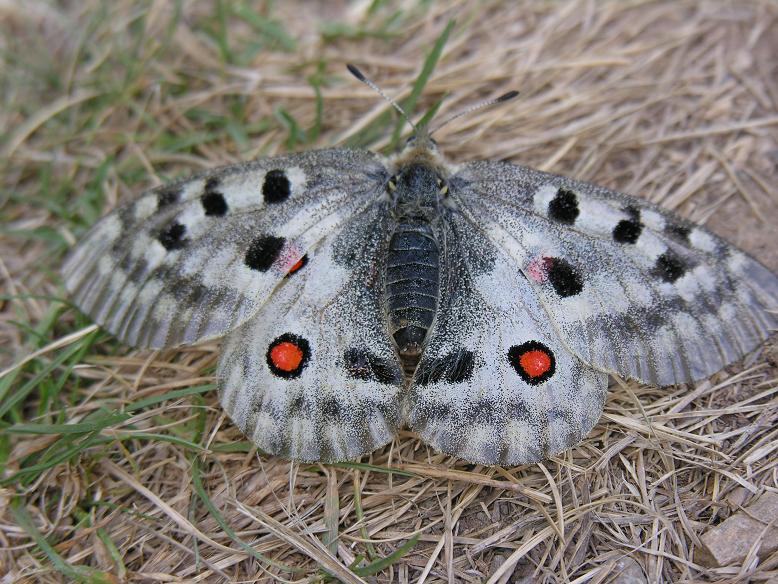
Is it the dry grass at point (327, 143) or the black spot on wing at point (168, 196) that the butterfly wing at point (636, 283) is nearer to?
the dry grass at point (327, 143)

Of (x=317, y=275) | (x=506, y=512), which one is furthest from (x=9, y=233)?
(x=506, y=512)

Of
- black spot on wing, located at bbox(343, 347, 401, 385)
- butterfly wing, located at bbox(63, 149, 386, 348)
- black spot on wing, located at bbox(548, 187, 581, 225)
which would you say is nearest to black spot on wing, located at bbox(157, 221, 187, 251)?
butterfly wing, located at bbox(63, 149, 386, 348)

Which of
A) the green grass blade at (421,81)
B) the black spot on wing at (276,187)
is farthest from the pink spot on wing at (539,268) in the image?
the green grass blade at (421,81)

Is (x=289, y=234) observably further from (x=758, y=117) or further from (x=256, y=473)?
(x=758, y=117)

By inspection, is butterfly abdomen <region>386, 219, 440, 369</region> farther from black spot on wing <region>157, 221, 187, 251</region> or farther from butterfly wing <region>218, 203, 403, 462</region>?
black spot on wing <region>157, 221, 187, 251</region>

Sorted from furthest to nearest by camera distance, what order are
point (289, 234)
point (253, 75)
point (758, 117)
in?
point (253, 75), point (758, 117), point (289, 234)
